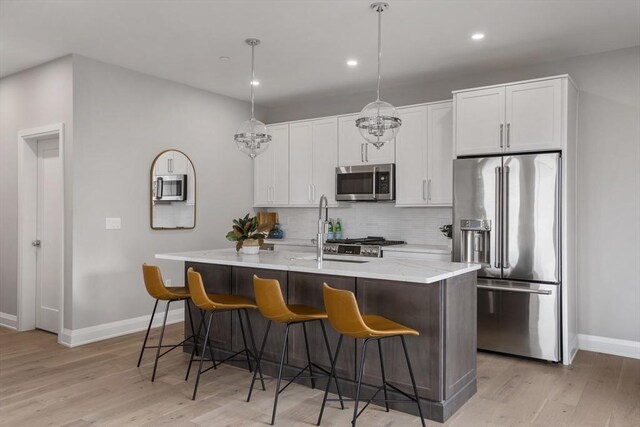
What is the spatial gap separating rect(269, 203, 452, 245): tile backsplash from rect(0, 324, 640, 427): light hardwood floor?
5.20ft

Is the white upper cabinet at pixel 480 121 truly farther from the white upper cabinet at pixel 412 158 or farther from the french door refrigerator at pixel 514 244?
the white upper cabinet at pixel 412 158

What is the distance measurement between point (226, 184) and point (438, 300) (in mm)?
3912

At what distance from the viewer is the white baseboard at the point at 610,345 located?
13.9ft

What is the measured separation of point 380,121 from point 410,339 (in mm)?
1537

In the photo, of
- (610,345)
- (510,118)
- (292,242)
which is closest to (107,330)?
(292,242)

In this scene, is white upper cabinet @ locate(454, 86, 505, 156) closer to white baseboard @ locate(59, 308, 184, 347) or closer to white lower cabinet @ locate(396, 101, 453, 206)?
white lower cabinet @ locate(396, 101, 453, 206)

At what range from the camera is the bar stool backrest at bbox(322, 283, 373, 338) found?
2.58 m

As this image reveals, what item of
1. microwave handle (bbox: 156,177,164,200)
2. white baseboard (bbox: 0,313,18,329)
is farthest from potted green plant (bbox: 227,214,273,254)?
white baseboard (bbox: 0,313,18,329)

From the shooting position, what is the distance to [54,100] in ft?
15.5

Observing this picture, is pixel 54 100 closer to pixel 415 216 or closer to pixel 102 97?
pixel 102 97

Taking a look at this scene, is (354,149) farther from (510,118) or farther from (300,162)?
(510,118)

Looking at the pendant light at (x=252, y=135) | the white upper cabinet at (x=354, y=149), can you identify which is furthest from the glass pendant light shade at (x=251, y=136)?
the white upper cabinet at (x=354, y=149)

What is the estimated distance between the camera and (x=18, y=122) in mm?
5180

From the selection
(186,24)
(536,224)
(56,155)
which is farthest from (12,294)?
(536,224)
